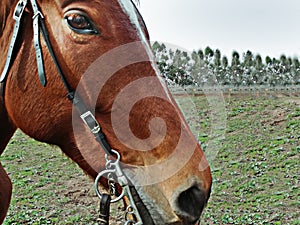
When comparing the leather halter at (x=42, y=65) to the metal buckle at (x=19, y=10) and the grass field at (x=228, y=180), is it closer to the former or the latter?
the metal buckle at (x=19, y=10)

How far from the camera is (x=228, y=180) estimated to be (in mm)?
9398

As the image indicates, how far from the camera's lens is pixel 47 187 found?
8.80 m

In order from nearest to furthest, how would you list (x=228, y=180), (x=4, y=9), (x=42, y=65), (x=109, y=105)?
1. (x=109, y=105)
2. (x=42, y=65)
3. (x=4, y=9)
4. (x=228, y=180)

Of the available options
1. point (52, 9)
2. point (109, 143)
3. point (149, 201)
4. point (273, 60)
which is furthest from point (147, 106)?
point (273, 60)

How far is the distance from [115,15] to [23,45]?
0.54 metres

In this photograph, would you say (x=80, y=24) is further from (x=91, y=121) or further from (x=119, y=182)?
(x=119, y=182)

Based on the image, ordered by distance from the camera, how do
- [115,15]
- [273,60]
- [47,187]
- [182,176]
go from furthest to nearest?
[273,60]
[47,187]
[115,15]
[182,176]

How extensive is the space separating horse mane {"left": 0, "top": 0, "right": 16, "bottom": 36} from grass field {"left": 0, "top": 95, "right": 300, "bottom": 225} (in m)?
2.97

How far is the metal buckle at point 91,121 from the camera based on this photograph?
178cm

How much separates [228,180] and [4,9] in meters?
8.09

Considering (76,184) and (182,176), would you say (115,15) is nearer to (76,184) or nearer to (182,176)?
(182,176)

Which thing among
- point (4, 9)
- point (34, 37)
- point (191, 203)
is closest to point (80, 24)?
point (34, 37)

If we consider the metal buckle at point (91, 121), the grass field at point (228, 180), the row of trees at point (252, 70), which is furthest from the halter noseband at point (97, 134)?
the row of trees at point (252, 70)

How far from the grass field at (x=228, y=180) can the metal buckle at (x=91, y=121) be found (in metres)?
3.25
